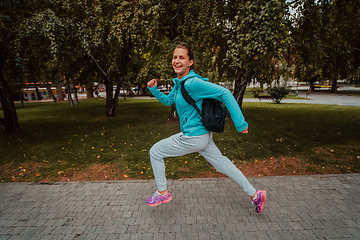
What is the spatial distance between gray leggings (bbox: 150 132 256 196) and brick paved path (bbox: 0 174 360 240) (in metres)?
0.53

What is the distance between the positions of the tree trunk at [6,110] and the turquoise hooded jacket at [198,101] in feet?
28.1

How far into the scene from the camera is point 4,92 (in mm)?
8430

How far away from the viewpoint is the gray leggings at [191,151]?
9.28 feet

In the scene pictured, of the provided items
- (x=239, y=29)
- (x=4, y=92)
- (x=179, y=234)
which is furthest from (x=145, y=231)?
(x=4, y=92)

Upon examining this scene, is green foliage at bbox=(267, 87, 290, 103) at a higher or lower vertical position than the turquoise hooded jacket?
lower

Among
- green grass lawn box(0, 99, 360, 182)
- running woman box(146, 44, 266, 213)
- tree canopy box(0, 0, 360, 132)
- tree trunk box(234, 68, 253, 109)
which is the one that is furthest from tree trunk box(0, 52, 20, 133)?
tree trunk box(234, 68, 253, 109)

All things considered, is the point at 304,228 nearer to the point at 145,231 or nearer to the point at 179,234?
the point at 179,234

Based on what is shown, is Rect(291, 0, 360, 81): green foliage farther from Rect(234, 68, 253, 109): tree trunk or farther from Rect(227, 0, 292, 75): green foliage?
Rect(227, 0, 292, 75): green foliage

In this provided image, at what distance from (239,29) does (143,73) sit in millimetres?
5830

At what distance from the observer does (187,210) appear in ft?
10.7

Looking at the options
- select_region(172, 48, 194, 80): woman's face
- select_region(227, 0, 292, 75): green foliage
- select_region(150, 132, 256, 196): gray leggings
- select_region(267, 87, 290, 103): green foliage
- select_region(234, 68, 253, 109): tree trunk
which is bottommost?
select_region(267, 87, 290, 103): green foliage

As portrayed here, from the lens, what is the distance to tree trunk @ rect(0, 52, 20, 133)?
27.4 feet

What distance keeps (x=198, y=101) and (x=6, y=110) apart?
30.2 ft

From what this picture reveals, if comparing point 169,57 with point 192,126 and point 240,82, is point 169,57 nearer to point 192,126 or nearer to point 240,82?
point 240,82
